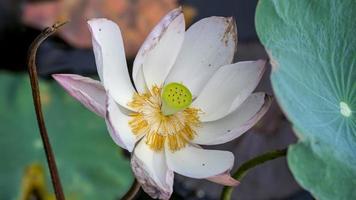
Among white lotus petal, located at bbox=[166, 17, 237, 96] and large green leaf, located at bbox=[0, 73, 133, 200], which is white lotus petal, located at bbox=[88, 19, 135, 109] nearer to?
white lotus petal, located at bbox=[166, 17, 237, 96]

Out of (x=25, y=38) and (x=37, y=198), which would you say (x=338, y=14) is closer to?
(x=37, y=198)

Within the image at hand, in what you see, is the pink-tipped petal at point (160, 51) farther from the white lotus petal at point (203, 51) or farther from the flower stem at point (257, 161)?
the flower stem at point (257, 161)

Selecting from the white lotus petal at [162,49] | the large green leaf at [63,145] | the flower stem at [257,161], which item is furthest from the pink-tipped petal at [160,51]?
the large green leaf at [63,145]

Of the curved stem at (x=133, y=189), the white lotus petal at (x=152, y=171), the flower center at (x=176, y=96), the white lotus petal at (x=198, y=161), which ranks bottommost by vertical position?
the curved stem at (x=133, y=189)

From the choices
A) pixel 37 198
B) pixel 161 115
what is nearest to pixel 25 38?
pixel 37 198

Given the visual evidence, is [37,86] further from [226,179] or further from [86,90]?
[226,179]

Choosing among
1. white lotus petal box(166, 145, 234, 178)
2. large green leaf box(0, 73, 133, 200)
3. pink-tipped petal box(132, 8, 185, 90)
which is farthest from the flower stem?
large green leaf box(0, 73, 133, 200)
